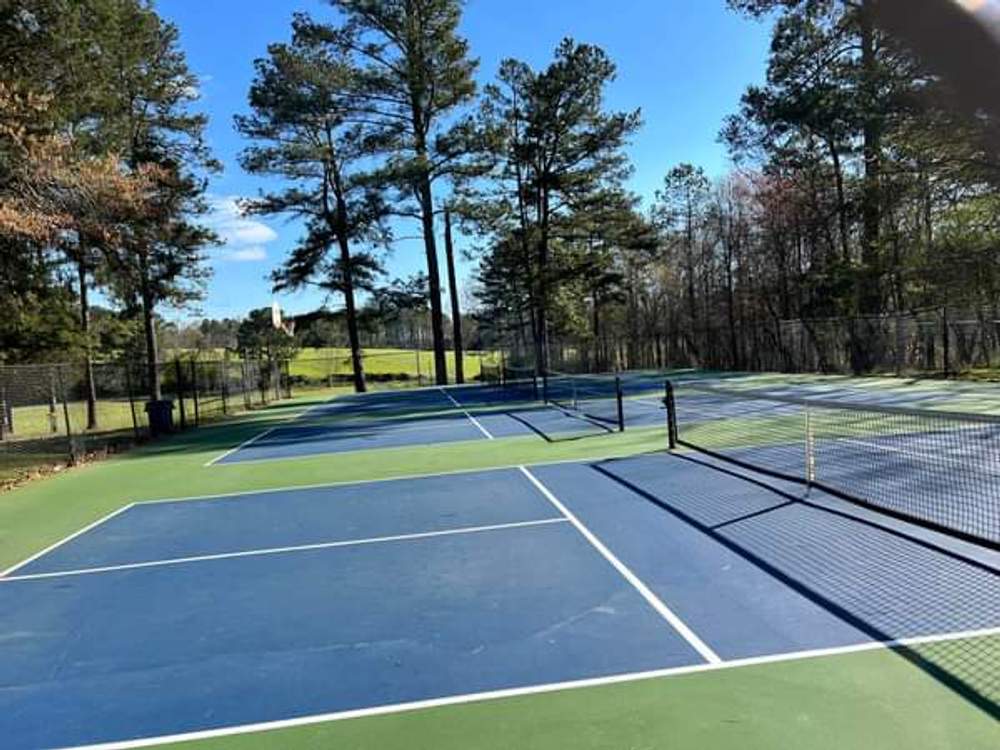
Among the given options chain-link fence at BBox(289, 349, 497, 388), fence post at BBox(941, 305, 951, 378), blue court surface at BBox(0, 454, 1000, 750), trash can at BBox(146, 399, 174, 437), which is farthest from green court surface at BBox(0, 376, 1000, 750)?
chain-link fence at BBox(289, 349, 497, 388)

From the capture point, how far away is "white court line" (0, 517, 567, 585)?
24.9 feet

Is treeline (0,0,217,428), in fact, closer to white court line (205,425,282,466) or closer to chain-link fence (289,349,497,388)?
white court line (205,425,282,466)

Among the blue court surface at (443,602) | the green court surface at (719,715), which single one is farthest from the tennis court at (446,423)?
the green court surface at (719,715)

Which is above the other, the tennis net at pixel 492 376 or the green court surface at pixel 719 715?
the tennis net at pixel 492 376

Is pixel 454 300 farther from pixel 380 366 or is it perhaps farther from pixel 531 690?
pixel 531 690

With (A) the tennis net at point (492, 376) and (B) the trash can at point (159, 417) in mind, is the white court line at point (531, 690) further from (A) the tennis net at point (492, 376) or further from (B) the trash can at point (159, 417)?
(A) the tennis net at point (492, 376)

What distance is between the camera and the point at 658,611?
17.5 ft

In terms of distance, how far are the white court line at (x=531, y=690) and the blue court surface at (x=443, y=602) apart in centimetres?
6

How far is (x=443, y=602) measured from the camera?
5.88 meters

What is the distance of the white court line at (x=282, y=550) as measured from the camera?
7602 millimetres

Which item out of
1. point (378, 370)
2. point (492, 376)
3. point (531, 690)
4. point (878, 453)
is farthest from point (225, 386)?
point (531, 690)

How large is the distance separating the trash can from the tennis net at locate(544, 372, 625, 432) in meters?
10.7

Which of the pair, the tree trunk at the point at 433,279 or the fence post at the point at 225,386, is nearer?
the fence post at the point at 225,386

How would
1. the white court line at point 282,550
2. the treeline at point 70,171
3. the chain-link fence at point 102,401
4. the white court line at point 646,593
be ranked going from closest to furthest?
the white court line at point 646,593 < the white court line at point 282,550 < the treeline at point 70,171 < the chain-link fence at point 102,401
